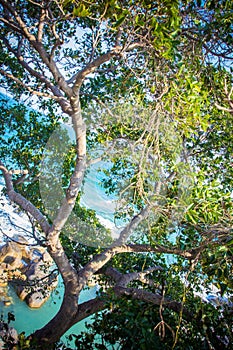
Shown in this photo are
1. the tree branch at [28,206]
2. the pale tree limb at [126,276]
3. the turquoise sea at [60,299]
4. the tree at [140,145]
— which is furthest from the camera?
the pale tree limb at [126,276]

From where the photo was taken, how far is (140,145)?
266 centimetres

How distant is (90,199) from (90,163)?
58 cm

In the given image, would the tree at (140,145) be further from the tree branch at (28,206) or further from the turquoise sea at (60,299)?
the turquoise sea at (60,299)

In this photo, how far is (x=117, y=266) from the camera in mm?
4859

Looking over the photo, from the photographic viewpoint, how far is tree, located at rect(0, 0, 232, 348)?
2004mm

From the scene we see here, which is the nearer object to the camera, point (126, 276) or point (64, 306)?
point (64, 306)

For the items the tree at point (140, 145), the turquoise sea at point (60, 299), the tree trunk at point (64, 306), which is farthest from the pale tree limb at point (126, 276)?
the turquoise sea at point (60, 299)

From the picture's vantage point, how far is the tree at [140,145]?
2.00 m

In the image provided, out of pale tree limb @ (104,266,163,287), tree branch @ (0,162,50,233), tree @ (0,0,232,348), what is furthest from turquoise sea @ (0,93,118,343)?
pale tree limb @ (104,266,163,287)

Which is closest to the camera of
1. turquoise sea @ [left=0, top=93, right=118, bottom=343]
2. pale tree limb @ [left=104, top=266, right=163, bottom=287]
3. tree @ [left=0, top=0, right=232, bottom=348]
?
tree @ [left=0, top=0, right=232, bottom=348]

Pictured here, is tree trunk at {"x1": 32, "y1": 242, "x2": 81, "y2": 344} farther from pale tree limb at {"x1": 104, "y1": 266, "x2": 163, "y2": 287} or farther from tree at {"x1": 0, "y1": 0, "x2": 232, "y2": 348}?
pale tree limb at {"x1": 104, "y1": 266, "x2": 163, "y2": 287}

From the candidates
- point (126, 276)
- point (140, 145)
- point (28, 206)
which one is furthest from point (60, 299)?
point (140, 145)

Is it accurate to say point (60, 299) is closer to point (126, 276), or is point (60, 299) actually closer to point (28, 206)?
point (126, 276)

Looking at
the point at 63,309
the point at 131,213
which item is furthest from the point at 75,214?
the point at 63,309
